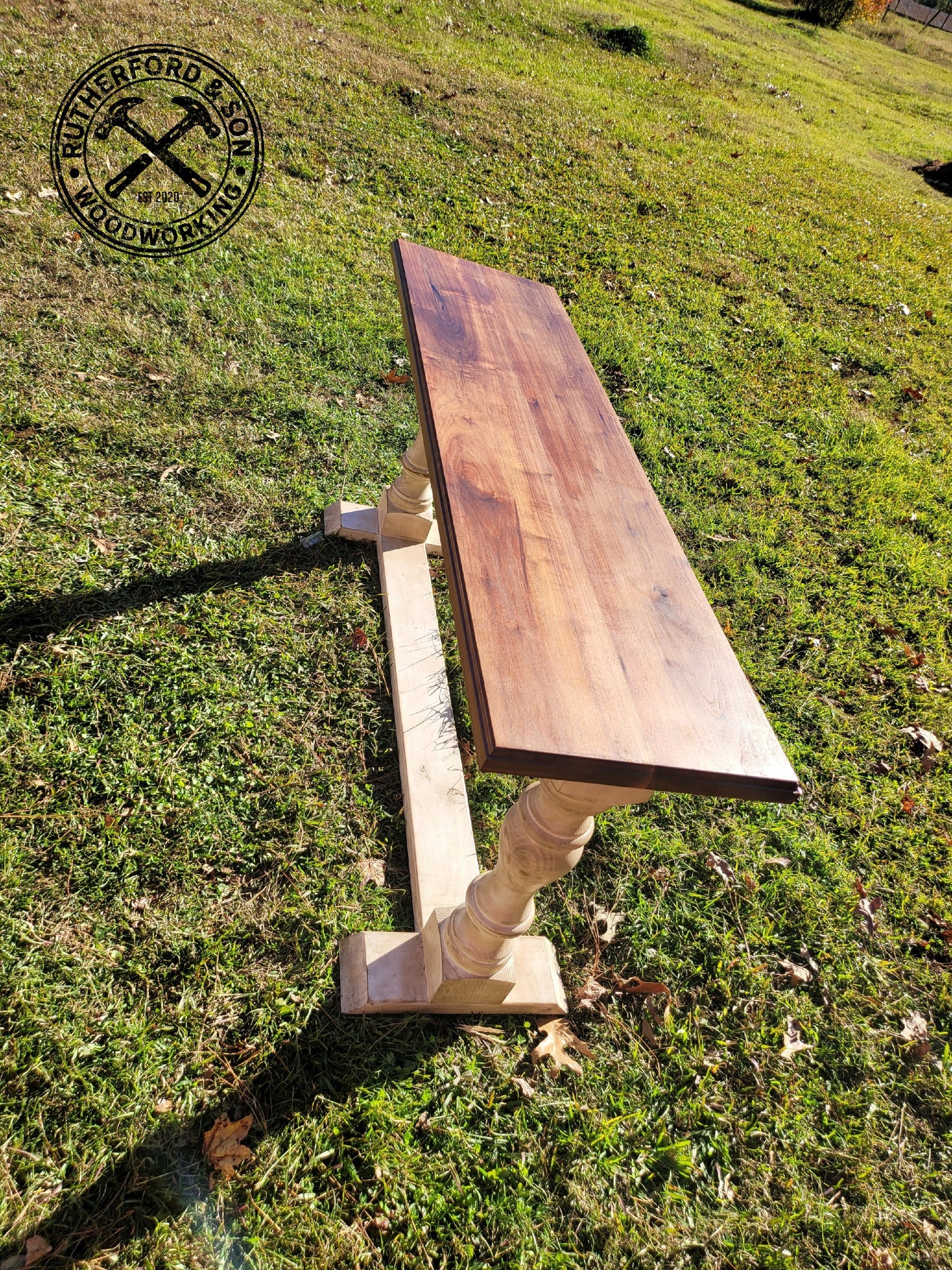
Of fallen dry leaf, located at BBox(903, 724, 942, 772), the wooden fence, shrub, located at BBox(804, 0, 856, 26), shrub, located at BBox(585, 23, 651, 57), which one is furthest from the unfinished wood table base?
the wooden fence

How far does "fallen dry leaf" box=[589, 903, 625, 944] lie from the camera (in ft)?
8.30

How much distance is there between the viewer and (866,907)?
286 centimetres

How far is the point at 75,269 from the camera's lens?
4273 millimetres

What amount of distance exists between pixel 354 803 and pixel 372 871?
0.82 ft

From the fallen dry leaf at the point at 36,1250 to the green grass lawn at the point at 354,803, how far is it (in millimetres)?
Answer: 35

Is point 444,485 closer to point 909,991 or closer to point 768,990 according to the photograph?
point 768,990

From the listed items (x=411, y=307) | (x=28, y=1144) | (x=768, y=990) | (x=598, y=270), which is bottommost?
(x=28, y=1144)

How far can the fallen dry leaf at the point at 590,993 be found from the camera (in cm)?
237

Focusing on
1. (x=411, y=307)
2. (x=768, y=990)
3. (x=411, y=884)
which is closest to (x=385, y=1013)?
(x=411, y=884)

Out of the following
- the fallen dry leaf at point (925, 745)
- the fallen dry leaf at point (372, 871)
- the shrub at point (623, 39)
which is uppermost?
the shrub at point (623, 39)

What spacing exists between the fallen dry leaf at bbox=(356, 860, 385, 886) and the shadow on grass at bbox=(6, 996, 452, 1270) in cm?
37

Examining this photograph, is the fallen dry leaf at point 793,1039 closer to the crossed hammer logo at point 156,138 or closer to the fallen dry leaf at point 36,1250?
the fallen dry leaf at point 36,1250

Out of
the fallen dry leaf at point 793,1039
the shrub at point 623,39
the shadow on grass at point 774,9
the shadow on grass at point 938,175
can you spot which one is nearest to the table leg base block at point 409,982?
the fallen dry leaf at point 793,1039

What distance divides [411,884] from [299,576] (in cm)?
143
